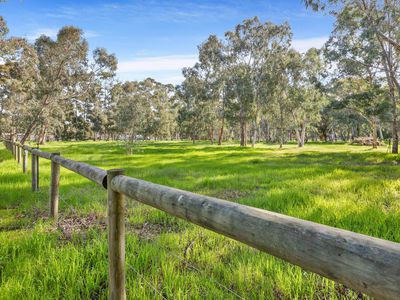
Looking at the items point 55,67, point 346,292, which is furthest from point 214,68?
point 346,292

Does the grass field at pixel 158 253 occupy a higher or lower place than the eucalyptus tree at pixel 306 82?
lower

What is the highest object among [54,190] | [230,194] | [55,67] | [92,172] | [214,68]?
[214,68]

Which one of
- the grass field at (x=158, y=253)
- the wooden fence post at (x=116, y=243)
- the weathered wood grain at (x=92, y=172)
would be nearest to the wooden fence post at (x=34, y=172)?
the grass field at (x=158, y=253)

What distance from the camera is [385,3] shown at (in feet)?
59.0

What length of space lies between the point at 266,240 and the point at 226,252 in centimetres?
304

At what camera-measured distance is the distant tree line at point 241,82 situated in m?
22.8

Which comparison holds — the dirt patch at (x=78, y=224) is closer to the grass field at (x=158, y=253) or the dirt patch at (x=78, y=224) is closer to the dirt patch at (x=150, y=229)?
the grass field at (x=158, y=253)

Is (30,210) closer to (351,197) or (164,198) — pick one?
(164,198)

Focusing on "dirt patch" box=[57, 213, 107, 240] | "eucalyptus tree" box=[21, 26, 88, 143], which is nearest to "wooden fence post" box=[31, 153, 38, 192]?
"dirt patch" box=[57, 213, 107, 240]

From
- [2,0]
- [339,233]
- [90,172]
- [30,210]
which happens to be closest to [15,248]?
[90,172]

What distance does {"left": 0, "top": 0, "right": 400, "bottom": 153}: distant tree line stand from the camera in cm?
2280

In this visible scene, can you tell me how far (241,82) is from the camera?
42.0 metres

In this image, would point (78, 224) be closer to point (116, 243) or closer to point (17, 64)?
point (116, 243)

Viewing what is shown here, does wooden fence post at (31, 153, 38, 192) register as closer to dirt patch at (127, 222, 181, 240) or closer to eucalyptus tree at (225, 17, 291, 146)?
dirt patch at (127, 222, 181, 240)
